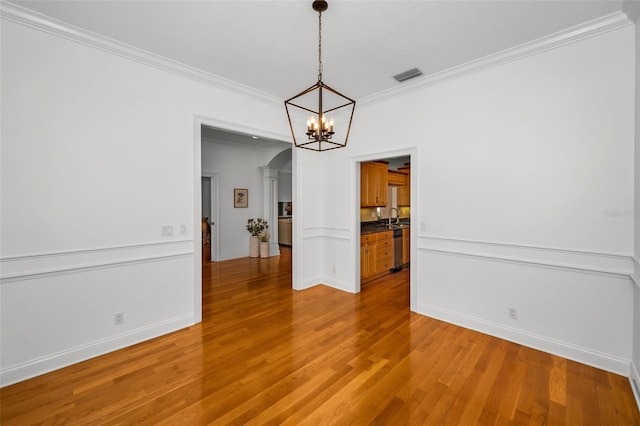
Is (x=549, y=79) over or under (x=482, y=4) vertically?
under

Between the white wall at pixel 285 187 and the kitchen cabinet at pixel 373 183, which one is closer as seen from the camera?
the kitchen cabinet at pixel 373 183

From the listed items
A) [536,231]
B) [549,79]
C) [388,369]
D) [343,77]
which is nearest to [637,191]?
[536,231]

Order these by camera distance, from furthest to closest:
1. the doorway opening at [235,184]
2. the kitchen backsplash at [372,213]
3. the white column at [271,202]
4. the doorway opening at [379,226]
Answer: the white column at [271,202] → the doorway opening at [235,184] → the kitchen backsplash at [372,213] → the doorway opening at [379,226]

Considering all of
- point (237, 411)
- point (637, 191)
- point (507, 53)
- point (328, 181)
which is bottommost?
point (237, 411)

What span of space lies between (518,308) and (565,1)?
109 inches

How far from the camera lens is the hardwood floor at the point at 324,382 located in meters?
1.92

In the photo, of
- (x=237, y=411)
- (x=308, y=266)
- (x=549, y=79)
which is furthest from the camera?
(x=308, y=266)

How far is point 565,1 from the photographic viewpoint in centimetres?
219

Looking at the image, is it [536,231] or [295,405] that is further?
[536,231]

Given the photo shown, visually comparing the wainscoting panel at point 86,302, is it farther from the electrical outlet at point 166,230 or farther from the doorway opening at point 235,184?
the doorway opening at point 235,184

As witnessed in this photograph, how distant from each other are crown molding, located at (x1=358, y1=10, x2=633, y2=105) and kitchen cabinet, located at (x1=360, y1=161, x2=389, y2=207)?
1933 mm

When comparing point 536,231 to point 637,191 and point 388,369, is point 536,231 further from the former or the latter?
point 388,369

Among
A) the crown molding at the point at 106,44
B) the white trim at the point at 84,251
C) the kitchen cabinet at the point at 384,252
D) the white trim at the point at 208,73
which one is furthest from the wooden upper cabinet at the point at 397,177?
the white trim at the point at 84,251

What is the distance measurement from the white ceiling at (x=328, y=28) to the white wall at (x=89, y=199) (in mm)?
414
